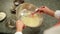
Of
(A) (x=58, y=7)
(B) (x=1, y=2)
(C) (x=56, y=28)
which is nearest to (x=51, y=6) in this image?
(A) (x=58, y=7)

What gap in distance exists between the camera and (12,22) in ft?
4.10

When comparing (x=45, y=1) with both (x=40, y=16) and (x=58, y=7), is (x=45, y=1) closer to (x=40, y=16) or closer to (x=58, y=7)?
(x=58, y=7)

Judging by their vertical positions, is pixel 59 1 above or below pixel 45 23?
above

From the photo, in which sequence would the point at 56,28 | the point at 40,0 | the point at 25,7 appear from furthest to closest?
the point at 40,0 → the point at 25,7 → the point at 56,28

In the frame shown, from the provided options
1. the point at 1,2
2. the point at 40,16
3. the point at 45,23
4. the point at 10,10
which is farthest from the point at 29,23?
the point at 1,2

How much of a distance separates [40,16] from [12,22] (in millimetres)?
255

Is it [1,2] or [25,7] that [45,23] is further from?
[1,2]

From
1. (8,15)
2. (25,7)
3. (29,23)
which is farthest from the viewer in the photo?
(8,15)

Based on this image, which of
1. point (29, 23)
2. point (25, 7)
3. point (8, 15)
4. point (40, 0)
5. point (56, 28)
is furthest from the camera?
point (40, 0)

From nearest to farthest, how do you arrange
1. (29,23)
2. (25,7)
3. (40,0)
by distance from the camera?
(29,23)
(25,7)
(40,0)

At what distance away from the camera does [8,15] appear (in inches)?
51.6

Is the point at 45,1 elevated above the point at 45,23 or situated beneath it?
elevated above

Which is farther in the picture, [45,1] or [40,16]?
[45,1]

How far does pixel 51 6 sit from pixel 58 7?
63 mm
